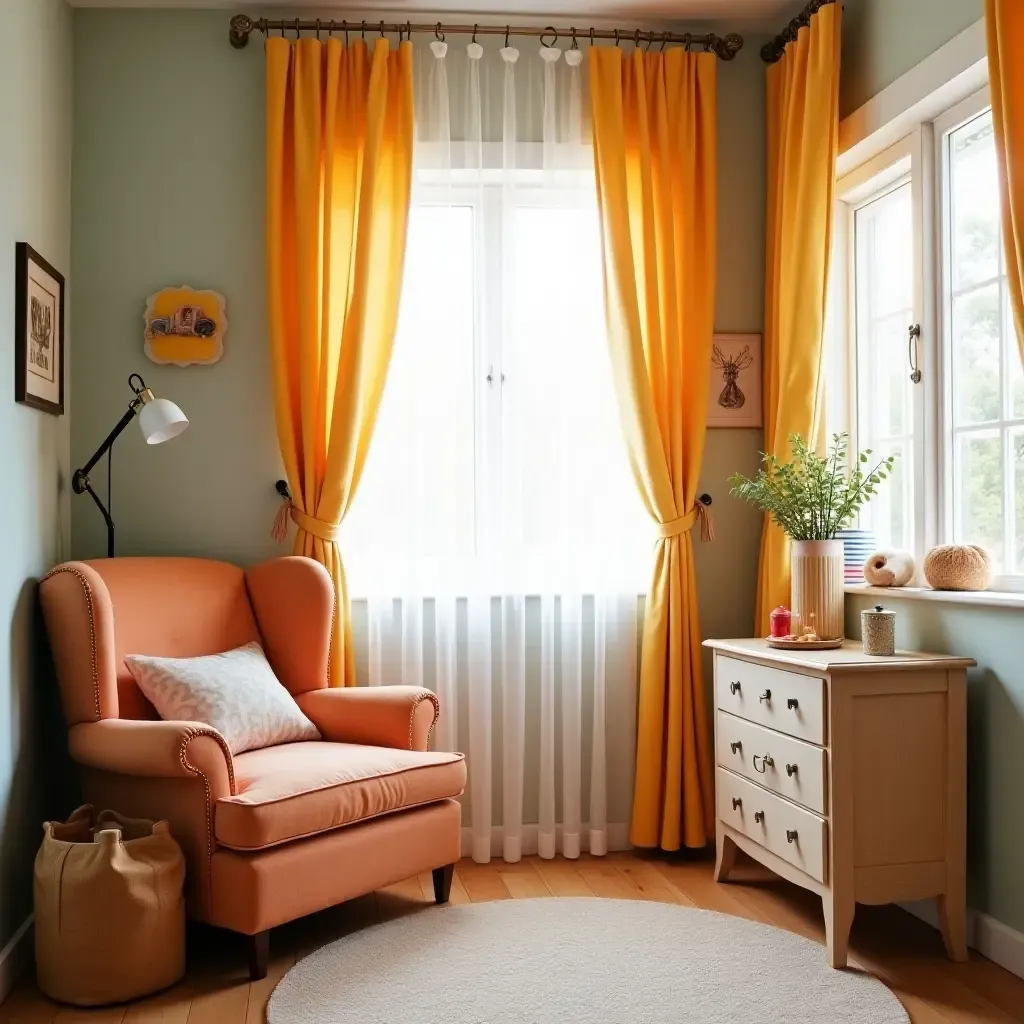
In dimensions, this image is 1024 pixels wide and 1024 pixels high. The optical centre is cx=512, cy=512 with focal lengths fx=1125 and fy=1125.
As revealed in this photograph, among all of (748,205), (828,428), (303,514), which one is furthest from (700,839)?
(748,205)

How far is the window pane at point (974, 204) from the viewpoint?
2.90m

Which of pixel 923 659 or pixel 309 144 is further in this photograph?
pixel 309 144

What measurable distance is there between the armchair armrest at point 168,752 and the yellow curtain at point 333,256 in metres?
0.88

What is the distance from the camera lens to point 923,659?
2695 mm

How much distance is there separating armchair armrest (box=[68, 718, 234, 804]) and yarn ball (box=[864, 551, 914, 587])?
1.80 meters

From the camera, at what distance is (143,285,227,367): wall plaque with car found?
353 cm

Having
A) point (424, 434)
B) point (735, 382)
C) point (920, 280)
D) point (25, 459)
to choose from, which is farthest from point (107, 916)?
point (920, 280)

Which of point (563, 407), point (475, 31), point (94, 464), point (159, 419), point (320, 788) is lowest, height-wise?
point (320, 788)

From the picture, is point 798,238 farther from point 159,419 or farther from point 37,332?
point 37,332

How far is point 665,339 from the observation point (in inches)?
143

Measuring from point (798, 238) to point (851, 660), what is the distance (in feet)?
4.61

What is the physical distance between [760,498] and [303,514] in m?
1.38

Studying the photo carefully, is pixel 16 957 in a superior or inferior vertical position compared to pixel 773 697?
inferior

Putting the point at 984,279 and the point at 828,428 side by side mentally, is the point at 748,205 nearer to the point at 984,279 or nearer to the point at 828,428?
the point at 828,428
